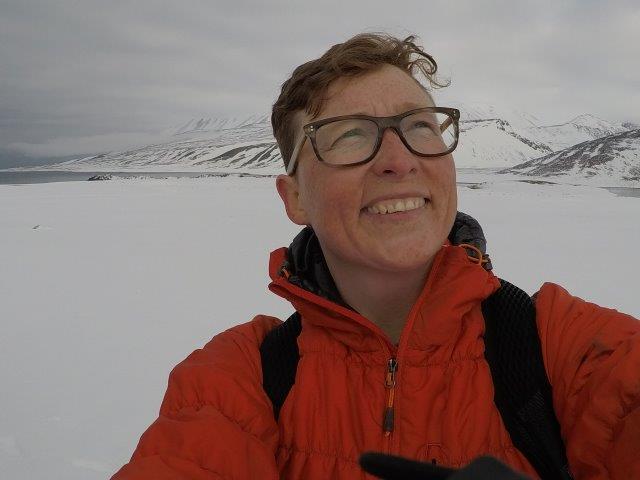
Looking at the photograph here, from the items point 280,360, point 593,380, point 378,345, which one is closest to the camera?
point 593,380

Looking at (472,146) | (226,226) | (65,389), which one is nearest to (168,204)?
(226,226)

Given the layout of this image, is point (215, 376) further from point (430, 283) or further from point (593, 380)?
point (593, 380)

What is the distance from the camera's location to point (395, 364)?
1637mm

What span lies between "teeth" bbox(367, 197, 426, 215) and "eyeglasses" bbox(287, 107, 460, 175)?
0.17 m

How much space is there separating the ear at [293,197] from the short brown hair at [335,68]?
9cm

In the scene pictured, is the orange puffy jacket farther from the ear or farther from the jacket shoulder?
the ear

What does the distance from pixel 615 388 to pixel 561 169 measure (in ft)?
241

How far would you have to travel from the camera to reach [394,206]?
1626 mm

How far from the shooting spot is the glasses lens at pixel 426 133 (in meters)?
1.71

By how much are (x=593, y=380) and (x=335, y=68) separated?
1.39 metres

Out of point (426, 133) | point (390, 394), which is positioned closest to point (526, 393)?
point (390, 394)

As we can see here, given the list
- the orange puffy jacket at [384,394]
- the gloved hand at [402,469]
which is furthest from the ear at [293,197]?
the gloved hand at [402,469]

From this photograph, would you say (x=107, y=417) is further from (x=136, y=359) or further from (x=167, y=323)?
(x=167, y=323)

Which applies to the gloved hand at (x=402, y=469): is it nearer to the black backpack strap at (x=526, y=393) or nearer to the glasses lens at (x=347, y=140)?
the black backpack strap at (x=526, y=393)
